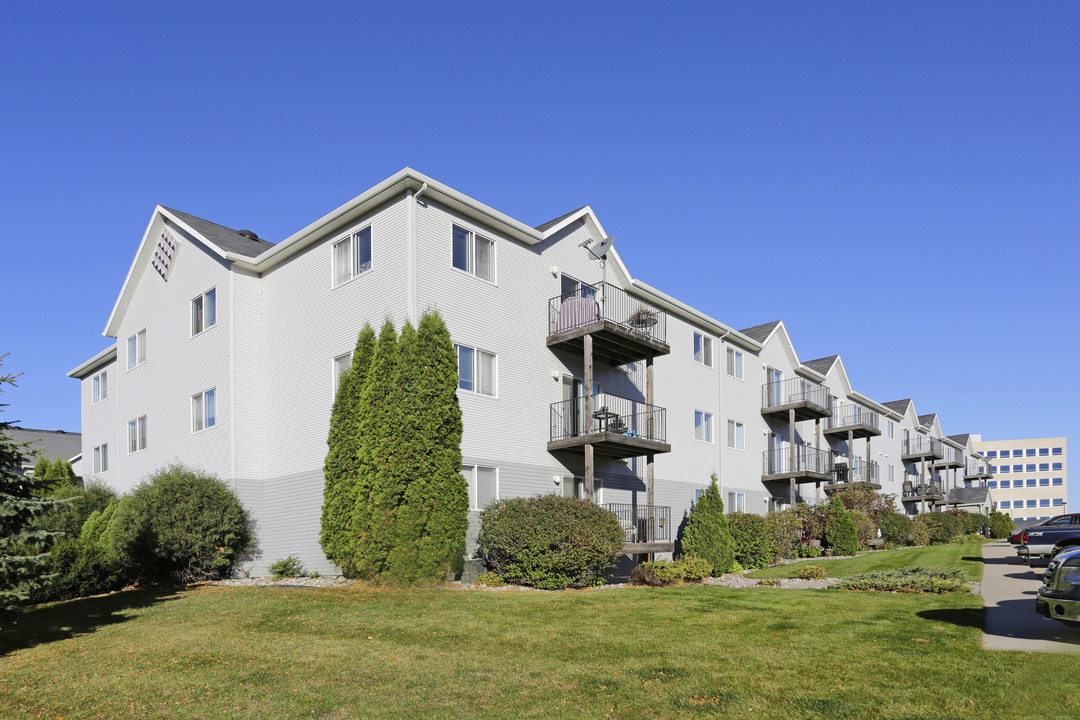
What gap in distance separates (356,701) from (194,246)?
2079 centimetres

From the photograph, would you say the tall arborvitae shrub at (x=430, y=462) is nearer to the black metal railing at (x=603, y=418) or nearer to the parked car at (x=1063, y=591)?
the black metal railing at (x=603, y=418)

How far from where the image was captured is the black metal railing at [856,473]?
41.3m

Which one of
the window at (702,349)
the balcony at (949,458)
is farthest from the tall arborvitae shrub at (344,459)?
the balcony at (949,458)

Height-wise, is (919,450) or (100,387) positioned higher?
(100,387)

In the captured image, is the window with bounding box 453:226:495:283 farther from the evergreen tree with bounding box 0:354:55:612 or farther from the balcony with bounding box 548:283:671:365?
the evergreen tree with bounding box 0:354:55:612

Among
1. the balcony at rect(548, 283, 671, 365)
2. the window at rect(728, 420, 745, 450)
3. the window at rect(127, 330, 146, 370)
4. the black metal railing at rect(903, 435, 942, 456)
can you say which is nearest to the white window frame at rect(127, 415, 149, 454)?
the window at rect(127, 330, 146, 370)

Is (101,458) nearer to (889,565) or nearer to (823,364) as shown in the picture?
(889,565)

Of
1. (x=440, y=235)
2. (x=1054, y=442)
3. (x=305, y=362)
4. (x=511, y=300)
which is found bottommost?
(x=1054, y=442)

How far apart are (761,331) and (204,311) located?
2433 cm

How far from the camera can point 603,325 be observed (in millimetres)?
21828

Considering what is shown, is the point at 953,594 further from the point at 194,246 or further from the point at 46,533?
the point at 194,246

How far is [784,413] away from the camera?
37188 millimetres

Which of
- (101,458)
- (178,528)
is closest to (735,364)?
(178,528)

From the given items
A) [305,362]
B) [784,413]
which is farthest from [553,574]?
[784,413]
